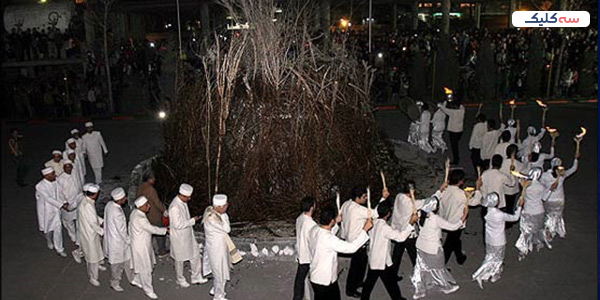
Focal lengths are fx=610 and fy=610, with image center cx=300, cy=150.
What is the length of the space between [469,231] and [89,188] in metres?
5.89

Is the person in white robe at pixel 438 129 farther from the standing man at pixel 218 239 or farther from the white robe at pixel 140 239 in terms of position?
the white robe at pixel 140 239

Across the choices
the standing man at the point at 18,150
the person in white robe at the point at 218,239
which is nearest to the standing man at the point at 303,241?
the person in white robe at the point at 218,239

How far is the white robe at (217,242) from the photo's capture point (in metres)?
7.61

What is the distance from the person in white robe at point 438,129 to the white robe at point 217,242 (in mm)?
7678

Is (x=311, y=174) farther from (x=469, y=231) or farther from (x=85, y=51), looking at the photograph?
(x=85, y=51)

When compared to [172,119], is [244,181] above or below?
below

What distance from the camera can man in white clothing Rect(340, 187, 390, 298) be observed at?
7.68 meters

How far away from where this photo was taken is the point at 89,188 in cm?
819

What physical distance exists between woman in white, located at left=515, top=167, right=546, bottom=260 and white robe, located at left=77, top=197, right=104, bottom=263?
5.99 meters

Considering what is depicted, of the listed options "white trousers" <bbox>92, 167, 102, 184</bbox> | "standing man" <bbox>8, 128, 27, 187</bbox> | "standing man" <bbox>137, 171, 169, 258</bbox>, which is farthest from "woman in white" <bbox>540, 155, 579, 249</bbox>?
"standing man" <bbox>8, 128, 27, 187</bbox>

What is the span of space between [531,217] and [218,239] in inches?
179

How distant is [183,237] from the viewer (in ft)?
26.7

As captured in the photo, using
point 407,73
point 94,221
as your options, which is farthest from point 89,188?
point 407,73

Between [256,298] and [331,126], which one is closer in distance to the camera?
[256,298]
